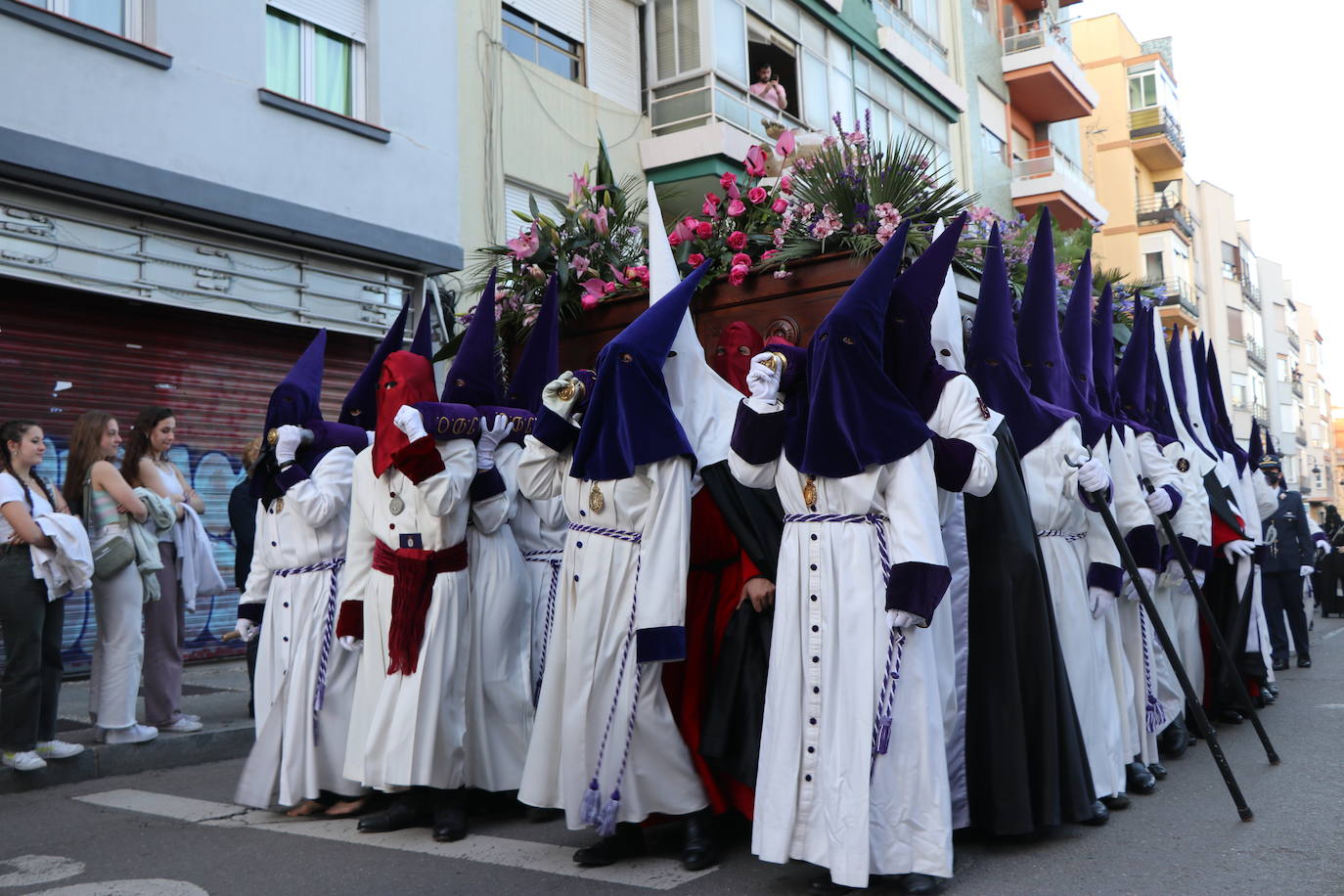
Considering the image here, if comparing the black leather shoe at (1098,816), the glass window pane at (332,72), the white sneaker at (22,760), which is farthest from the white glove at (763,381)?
the glass window pane at (332,72)

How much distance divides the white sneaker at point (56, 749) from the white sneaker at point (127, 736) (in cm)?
33

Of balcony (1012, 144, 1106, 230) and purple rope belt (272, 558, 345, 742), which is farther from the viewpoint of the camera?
balcony (1012, 144, 1106, 230)

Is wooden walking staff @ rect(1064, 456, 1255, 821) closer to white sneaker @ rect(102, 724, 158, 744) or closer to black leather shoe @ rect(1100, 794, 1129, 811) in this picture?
black leather shoe @ rect(1100, 794, 1129, 811)

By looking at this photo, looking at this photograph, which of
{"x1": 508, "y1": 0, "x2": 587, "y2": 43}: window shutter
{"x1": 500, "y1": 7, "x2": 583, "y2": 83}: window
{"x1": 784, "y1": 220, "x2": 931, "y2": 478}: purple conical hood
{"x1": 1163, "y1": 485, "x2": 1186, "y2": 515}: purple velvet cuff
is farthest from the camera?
{"x1": 508, "y1": 0, "x2": 587, "y2": 43}: window shutter

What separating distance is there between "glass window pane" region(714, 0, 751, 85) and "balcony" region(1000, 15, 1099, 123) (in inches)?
519

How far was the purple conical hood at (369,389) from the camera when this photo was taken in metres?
6.73

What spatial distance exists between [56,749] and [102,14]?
22.7ft

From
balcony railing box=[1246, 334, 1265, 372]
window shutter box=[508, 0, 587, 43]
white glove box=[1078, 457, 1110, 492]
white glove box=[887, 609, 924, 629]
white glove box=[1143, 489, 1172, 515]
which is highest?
balcony railing box=[1246, 334, 1265, 372]

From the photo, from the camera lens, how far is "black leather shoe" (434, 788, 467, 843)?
5.54m

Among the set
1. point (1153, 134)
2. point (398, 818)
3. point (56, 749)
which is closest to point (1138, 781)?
point (398, 818)

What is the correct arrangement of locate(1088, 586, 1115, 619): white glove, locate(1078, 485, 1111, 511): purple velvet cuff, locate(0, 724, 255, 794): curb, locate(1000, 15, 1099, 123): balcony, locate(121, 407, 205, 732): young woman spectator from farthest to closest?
locate(1000, 15, 1099, 123): balcony → locate(121, 407, 205, 732): young woman spectator → locate(0, 724, 255, 794): curb → locate(1088, 586, 1115, 619): white glove → locate(1078, 485, 1111, 511): purple velvet cuff

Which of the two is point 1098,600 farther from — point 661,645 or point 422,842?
point 422,842

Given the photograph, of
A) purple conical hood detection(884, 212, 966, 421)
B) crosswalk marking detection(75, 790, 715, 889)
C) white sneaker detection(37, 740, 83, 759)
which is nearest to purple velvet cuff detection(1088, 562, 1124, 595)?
purple conical hood detection(884, 212, 966, 421)

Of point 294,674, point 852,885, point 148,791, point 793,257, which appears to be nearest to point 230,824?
point 294,674
